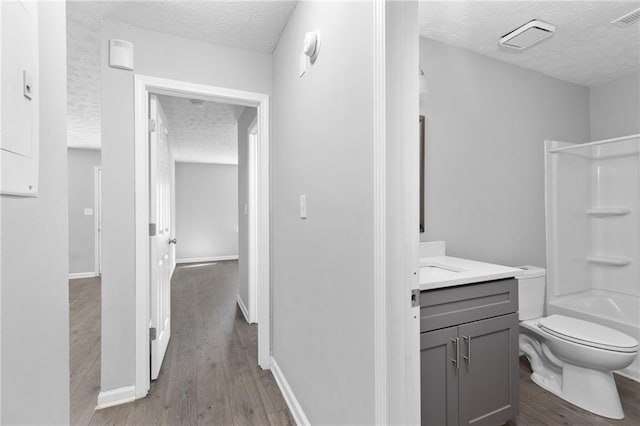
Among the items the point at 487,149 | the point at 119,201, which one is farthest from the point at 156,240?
the point at 487,149

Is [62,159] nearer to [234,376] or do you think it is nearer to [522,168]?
[234,376]

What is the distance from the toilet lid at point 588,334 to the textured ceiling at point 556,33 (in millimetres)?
1936

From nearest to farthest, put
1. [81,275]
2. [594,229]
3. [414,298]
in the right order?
[414,298], [594,229], [81,275]

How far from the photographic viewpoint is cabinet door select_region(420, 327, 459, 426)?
1298mm

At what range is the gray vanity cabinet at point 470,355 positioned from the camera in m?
1.31

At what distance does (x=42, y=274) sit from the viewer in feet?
2.24

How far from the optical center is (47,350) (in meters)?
0.68

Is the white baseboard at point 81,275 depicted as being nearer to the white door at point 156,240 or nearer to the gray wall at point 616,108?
the white door at point 156,240

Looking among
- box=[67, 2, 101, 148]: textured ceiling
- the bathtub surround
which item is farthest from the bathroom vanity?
box=[67, 2, 101, 148]: textured ceiling

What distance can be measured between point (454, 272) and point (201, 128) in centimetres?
386

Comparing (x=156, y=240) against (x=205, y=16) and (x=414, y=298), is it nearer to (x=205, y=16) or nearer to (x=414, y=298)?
(x=205, y=16)

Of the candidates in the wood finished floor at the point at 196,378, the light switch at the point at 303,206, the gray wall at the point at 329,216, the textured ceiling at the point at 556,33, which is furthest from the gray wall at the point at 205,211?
the textured ceiling at the point at 556,33

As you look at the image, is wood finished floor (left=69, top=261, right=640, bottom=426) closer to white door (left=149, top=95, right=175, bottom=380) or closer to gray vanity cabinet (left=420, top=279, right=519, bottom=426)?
white door (left=149, top=95, right=175, bottom=380)

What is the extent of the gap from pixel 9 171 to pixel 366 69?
986 mm
